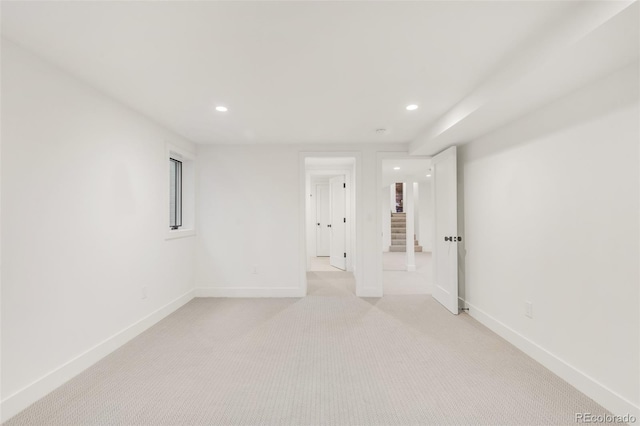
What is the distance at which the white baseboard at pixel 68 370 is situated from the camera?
180cm

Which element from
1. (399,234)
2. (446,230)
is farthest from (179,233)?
(399,234)

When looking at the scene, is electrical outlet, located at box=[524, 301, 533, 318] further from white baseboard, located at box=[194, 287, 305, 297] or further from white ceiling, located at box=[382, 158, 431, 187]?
white ceiling, located at box=[382, 158, 431, 187]

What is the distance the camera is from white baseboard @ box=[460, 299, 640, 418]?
176 centimetres

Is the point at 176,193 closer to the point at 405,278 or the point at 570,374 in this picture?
the point at 405,278

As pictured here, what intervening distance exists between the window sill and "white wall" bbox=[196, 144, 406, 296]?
19 centimetres

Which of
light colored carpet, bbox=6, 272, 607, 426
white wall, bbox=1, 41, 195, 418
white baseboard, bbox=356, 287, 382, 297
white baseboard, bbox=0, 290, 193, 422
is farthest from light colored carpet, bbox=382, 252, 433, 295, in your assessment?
white wall, bbox=1, 41, 195, 418

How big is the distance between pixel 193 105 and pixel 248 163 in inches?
63.4

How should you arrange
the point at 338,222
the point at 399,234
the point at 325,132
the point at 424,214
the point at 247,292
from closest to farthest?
the point at 325,132
the point at 247,292
the point at 338,222
the point at 424,214
the point at 399,234

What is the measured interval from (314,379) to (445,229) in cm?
262

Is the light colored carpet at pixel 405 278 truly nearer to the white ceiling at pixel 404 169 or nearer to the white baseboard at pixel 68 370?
the white ceiling at pixel 404 169

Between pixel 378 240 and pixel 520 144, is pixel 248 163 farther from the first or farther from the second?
pixel 520 144

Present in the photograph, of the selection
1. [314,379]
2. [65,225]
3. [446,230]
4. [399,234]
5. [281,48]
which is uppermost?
[281,48]

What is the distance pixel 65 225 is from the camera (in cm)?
218

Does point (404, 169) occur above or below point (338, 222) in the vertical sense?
above
